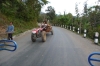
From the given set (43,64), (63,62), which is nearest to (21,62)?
(43,64)

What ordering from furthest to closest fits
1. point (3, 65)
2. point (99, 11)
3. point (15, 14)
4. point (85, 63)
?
point (15, 14), point (99, 11), point (85, 63), point (3, 65)

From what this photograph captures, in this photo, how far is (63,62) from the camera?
7.57 metres

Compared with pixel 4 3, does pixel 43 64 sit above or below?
below

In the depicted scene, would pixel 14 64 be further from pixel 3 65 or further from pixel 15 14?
pixel 15 14

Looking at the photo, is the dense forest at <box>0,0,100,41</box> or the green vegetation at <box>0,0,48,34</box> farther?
the green vegetation at <box>0,0,48,34</box>

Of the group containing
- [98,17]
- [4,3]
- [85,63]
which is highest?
[4,3]

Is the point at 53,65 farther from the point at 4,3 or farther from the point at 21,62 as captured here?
the point at 4,3

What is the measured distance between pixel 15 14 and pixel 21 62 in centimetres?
2449

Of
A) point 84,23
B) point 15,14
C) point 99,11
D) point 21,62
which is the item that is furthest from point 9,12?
point 21,62

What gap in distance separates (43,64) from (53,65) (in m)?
0.44

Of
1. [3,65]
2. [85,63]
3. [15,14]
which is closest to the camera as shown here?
[3,65]

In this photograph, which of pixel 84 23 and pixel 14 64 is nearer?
pixel 14 64

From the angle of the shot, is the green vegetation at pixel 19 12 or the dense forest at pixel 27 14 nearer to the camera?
the dense forest at pixel 27 14

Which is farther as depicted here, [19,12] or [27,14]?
[27,14]
